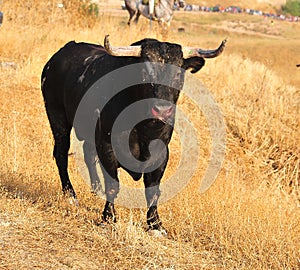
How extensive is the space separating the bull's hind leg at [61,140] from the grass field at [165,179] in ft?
0.62

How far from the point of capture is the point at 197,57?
6.07 meters

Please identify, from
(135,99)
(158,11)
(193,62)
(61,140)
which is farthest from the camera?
(158,11)

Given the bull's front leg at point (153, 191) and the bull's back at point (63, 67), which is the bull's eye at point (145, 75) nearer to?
the bull's front leg at point (153, 191)

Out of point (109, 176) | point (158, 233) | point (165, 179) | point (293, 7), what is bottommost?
point (293, 7)

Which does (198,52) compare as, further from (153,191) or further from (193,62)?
(153,191)

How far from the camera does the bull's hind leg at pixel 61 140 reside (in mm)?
7383

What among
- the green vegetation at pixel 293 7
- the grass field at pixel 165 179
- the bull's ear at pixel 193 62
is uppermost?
the bull's ear at pixel 193 62

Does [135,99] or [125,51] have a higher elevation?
[125,51]

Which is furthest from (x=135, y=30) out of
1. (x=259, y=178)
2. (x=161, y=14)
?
(x=259, y=178)

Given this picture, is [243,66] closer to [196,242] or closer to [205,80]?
[205,80]

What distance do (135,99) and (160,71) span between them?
1.33ft

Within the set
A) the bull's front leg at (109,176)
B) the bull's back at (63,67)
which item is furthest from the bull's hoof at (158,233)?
the bull's back at (63,67)

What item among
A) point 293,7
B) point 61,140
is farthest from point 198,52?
point 293,7

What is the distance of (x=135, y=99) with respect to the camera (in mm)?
5809
